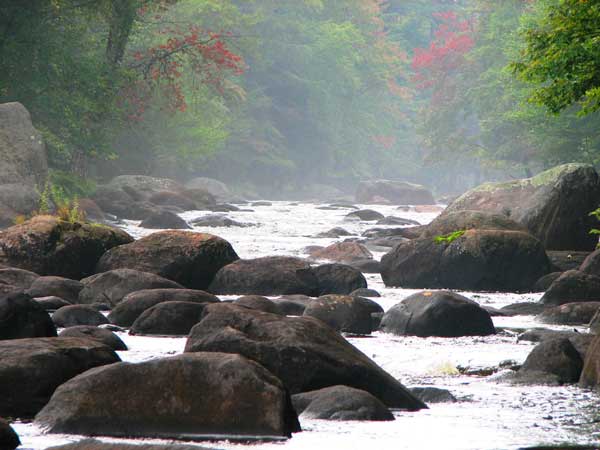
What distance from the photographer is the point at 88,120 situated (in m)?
28.4

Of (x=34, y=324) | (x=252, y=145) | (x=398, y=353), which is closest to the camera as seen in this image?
(x=34, y=324)

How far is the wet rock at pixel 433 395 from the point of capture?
24.7 ft

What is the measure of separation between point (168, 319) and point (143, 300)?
1.05 meters

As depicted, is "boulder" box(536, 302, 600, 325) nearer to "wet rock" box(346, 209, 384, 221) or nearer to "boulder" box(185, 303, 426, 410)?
"boulder" box(185, 303, 426, 410)

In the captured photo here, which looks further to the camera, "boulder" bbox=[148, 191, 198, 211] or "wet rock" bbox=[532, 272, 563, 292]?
"boulder" bbox=[148, 191, 198, 211]

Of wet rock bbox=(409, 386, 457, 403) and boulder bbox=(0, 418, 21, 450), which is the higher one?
wet rock bbox=(409, 386, 457, 403)

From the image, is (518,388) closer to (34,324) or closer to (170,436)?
(170,436)

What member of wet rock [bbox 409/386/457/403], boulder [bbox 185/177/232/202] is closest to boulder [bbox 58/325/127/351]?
wet rock [bbox 409/386/457/403]

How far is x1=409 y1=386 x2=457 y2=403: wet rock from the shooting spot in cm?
754

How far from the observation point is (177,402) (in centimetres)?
605

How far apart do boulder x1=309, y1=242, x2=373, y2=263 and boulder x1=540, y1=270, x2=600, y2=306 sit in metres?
6.93

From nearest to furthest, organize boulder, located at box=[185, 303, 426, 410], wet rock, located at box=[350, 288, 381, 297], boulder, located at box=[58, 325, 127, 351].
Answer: boulder, located at box=[185, 303, 426, 410] → boulder, located at box=[58, 325, 127, 351] → wet rock, located at box=[350, 288, 381, 297]

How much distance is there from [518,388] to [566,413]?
1.10 metres

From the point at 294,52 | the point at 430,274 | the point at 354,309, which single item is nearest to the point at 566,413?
the point at 354,309
